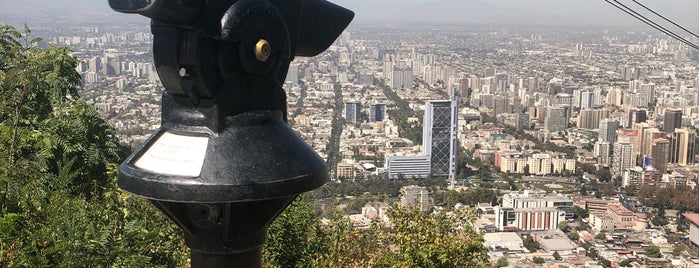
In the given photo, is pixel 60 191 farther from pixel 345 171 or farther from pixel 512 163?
pixel 512 163

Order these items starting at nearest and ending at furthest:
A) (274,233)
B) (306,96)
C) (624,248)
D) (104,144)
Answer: (274,233) → (104,144) → (624,248) → (306,96)

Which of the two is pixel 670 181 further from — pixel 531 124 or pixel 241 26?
pixel 241 26

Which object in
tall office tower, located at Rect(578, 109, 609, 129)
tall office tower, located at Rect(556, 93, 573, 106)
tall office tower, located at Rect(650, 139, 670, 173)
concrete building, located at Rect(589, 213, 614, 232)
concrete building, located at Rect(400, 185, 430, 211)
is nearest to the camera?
concrete building, located at Rect(400, 185, 430, 211)

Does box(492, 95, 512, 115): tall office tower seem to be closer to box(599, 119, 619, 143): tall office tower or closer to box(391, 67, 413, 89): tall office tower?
box(391, 67, 413, 89): tall office tower

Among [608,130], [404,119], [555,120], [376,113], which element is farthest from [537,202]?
[555,120]

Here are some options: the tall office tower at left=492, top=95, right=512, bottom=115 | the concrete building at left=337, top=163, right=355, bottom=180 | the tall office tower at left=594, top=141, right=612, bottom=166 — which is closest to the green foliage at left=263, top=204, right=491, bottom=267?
the concrete building at left=337, top=163, right=355, bottom=180

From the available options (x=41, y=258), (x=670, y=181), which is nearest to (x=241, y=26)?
(x=41, y=258)
